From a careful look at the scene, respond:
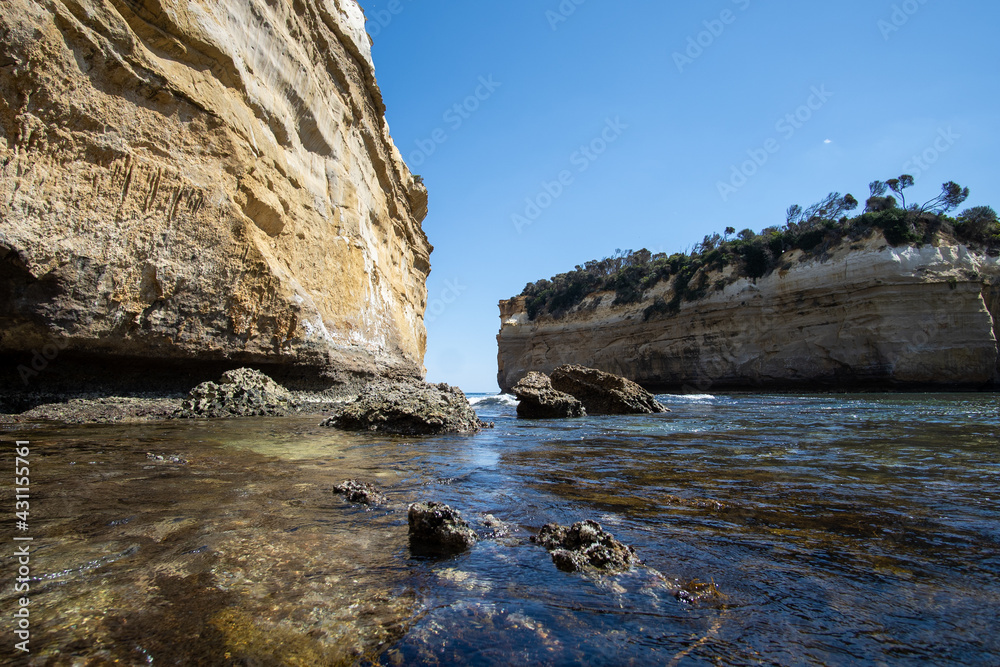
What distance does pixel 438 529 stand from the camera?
2.22 meters

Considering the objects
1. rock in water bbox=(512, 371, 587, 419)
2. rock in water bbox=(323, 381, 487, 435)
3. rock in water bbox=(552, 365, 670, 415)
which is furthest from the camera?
rock in water bbox=(552, 365, 670, 415)

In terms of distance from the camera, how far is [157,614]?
144 cm

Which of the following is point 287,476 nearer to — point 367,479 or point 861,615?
point 367,479

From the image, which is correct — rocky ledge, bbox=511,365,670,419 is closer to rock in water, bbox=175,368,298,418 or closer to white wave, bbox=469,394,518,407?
rock in water, bbox=175,368,298,418

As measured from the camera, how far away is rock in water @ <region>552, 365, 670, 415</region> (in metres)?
13.4

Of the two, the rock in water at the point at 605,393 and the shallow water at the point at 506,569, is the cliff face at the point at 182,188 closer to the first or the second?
the shallow water at the point at 506,569

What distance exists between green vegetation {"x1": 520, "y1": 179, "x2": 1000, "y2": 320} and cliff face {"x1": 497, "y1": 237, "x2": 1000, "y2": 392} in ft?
2.78

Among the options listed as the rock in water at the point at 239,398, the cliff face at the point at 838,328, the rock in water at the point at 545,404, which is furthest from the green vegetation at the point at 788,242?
the rock in water at the point at 239,398

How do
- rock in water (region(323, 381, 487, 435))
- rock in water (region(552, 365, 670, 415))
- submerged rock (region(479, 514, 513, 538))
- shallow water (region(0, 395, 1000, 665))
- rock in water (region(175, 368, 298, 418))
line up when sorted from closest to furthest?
shallow water (region(0, 395, 1000, 665)), submerged rock (region(479, 514, 513, 538)), rock in water (region(323, 381, 487, 435)), rock in water (region(175, 368, 298, 418)), rock in water (region(552, 365, 670, 415))

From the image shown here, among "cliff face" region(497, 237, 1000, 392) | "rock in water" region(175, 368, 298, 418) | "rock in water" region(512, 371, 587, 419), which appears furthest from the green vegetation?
"rock in water" region(175, 368, 298, 418)

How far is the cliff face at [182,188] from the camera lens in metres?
6.78

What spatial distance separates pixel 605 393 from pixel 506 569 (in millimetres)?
12219

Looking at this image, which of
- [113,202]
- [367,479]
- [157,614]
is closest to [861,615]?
[157,614]

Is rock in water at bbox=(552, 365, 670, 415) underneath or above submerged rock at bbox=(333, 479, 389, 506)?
above
